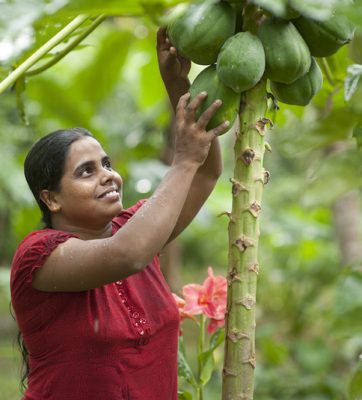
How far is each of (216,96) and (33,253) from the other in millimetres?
538

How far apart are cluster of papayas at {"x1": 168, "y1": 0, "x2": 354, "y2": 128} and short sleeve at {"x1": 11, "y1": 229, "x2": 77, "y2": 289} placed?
1.46 feet

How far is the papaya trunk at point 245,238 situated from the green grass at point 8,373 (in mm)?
3343

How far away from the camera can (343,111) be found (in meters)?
1.20

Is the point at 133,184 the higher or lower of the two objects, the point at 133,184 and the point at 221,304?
the higher

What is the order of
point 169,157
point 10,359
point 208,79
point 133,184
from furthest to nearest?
point 10,359 → point 169,157 → point 133,184 → point 208,79

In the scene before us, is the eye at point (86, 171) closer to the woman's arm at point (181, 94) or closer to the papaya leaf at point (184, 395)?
the woman's arm at point (181, 94)

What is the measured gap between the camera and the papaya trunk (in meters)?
1.38

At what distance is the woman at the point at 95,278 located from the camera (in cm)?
144

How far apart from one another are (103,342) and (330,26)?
831 mm

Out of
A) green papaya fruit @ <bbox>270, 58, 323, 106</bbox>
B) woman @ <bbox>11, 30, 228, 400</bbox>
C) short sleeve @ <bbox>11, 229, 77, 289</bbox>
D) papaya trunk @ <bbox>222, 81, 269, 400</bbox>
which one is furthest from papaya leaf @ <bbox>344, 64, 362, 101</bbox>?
short sleeve @ <bbox>11, 229, 77, 289</bbox>

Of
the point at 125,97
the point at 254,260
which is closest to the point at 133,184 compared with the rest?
the point at 254,260

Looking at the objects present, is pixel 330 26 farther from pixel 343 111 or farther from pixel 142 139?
pixel 142 139

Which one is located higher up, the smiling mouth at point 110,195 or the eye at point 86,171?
the eye at point 86,171

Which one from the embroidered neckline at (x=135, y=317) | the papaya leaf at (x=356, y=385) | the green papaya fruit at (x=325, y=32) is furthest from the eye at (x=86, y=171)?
the papaya leaf at (x=356, y=385)
